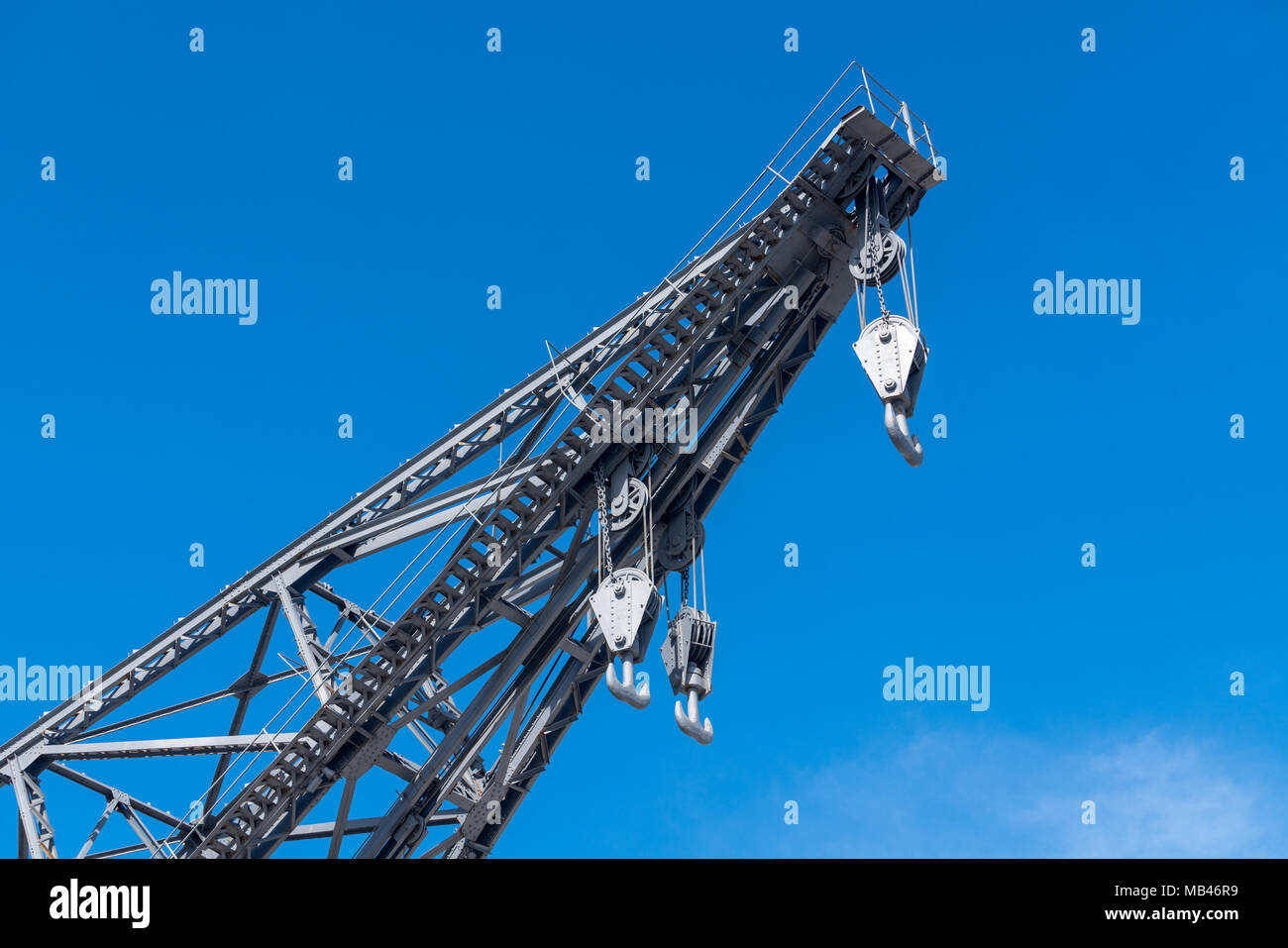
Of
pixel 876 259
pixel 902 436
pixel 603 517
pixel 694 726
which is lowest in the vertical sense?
pixel 694 726

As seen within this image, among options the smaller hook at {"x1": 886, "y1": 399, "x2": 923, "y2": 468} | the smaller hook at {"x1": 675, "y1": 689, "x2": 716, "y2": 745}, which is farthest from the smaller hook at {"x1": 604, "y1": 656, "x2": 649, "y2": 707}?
the smaller hook at {"x1": 886, "y1": 399, "x2": 923, "y2": 468}

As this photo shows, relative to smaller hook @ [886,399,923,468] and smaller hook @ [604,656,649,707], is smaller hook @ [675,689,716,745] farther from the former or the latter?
smaller hook @ [886,399,923,468]

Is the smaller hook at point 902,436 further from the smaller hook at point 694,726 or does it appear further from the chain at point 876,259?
the smaller hook at point 694,726

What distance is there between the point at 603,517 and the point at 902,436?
4.55m

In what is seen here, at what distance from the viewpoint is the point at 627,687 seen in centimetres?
2097

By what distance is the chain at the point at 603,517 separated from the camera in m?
22.1

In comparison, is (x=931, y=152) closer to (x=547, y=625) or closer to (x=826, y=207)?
(x=826, y=207)

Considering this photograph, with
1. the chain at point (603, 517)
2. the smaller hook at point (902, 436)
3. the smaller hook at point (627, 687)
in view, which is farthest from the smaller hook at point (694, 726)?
the smaller hook at point (902, 436)

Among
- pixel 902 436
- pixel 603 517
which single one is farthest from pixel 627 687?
pixel 902 436

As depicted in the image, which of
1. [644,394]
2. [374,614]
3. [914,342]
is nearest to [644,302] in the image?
[644,394]

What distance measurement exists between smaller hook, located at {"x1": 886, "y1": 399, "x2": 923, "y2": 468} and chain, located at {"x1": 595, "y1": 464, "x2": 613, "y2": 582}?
4.33 meters

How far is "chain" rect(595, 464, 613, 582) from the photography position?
22.1 m

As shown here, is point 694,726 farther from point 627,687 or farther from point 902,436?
point 902,436

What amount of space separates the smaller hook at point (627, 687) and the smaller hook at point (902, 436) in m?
4.72
